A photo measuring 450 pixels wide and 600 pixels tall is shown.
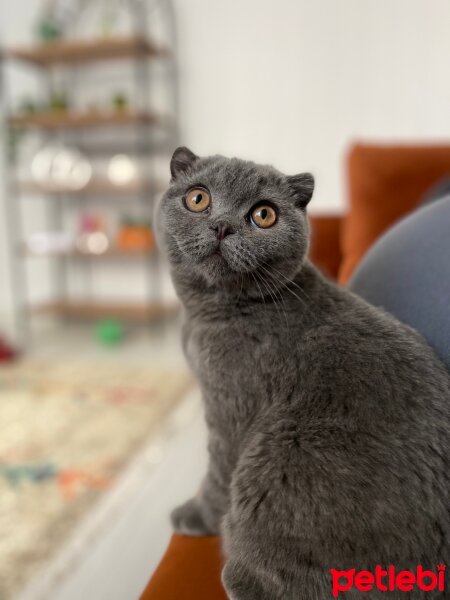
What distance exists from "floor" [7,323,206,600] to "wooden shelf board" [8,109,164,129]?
6.57 feet

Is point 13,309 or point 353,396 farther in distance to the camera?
point 13,309

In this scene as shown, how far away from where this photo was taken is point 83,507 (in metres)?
1.49

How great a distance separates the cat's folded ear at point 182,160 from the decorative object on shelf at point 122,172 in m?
2.54

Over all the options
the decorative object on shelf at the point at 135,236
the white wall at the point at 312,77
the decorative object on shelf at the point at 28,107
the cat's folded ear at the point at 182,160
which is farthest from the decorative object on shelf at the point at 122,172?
the cat's folded ear at the point at 182,160

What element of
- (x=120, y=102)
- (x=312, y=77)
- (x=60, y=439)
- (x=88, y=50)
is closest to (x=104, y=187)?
(x=120, y=102)

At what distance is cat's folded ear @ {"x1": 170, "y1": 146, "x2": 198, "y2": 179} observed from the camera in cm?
74

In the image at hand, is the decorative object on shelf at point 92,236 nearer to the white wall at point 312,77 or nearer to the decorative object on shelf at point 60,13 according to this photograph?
the white wall at point 312,77

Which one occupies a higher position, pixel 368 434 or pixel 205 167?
pixel 205 167

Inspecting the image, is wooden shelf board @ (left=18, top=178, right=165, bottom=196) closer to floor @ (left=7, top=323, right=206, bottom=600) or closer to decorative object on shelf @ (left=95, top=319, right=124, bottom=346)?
decorative object on shelf @ (left=95, top=319, right=124, bottom=346)

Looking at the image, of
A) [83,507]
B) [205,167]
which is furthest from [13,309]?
[205,167]

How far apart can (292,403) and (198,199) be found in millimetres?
311

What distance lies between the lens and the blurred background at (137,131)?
8.69 ft

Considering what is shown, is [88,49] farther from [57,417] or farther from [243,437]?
[243,437]

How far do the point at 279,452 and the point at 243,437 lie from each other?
9 centimetres
